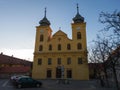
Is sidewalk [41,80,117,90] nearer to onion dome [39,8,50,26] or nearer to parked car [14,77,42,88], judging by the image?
parked car [14,77,42,88]

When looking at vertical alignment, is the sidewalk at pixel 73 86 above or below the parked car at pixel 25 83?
below

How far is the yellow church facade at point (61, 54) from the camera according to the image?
4500 centimetres

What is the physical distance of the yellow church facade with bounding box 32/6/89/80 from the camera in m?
45.0

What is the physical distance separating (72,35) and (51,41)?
21.4 feet

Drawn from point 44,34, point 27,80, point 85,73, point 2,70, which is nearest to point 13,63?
point 2,70

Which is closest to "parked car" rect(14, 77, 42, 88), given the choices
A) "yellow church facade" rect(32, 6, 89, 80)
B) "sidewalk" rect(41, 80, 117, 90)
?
"sidewalk" rect(41, 80, 117, 90)

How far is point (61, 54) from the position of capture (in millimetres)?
46969

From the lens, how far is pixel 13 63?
6994cm

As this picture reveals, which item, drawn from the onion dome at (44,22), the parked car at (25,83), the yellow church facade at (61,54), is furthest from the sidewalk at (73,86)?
the onion dome at (44,22)

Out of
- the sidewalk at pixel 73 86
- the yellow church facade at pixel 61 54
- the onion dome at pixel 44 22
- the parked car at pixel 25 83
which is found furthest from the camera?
the onion dome at pixel 44 22

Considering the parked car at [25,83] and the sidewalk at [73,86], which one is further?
the parked car at [25,83]

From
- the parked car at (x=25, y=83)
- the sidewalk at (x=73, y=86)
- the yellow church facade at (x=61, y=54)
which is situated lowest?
the sidewalk at (x=73, y=86)

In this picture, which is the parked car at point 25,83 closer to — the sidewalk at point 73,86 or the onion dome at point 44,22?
the sidewalk at point 73,86

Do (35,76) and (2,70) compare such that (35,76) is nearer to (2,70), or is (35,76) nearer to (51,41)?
(51,41)
